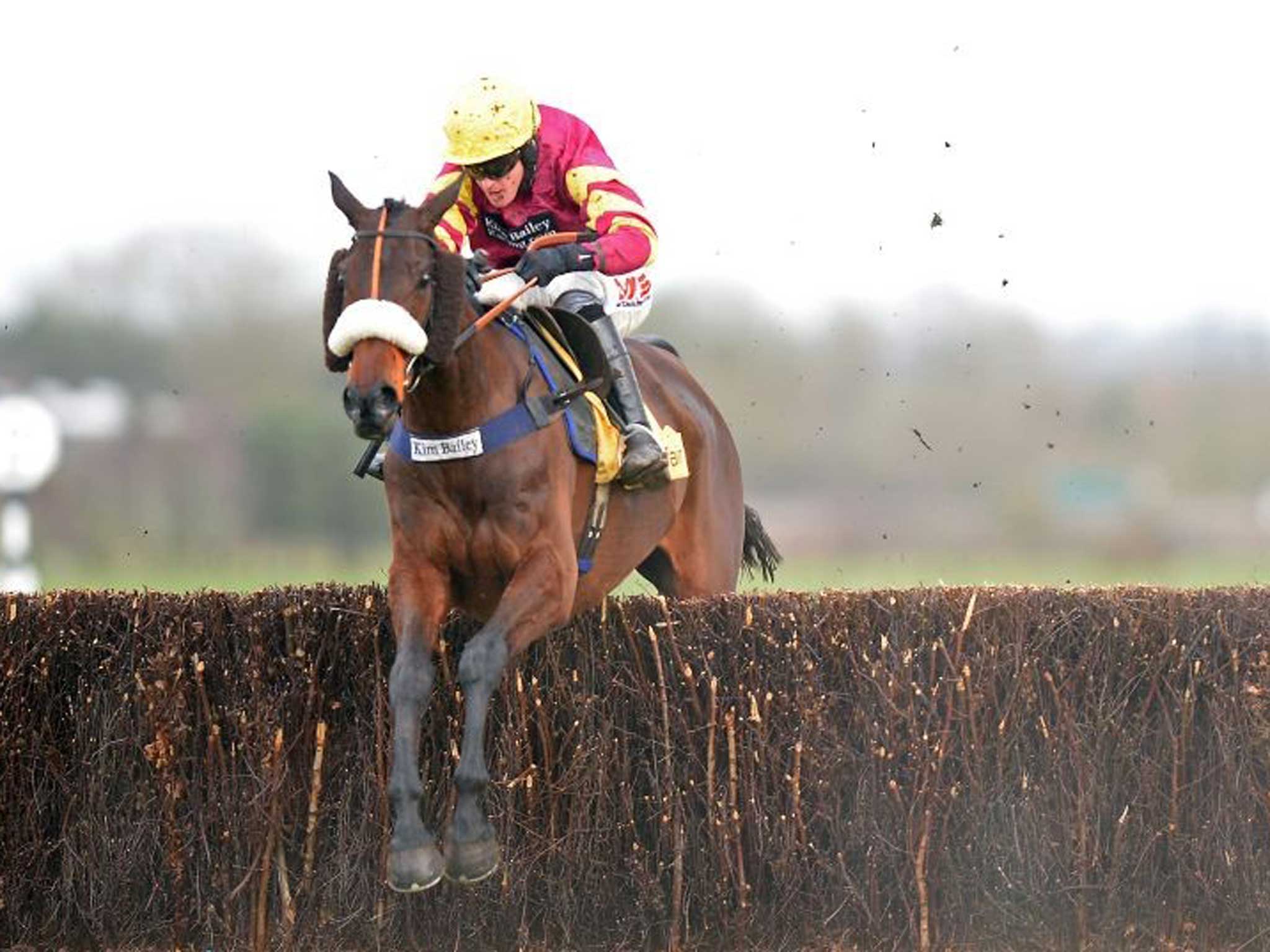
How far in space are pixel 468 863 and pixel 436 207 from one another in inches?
64.1

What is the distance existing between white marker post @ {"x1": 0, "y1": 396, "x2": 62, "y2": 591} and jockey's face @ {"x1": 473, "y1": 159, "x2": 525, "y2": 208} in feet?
37.8

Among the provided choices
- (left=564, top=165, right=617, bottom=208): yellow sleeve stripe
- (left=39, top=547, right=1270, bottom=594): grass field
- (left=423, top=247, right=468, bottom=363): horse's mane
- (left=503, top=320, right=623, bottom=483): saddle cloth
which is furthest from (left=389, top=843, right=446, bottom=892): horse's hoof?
(left=39, top=547, right=1270, bottom=594): grass field

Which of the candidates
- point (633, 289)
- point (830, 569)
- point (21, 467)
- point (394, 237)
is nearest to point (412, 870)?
point (394, 237)

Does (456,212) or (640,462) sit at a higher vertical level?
(456,212)

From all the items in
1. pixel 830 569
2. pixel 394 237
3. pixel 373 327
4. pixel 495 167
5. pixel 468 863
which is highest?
pixel 495 167

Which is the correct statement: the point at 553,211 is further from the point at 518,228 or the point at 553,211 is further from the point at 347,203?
the point at 347,203

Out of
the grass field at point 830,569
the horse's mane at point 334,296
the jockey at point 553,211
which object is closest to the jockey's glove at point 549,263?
the jockey at point 553,211

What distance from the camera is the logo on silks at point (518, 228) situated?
6098 mm

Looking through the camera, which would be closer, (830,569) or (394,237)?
(394,237)

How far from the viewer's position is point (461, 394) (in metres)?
5.36

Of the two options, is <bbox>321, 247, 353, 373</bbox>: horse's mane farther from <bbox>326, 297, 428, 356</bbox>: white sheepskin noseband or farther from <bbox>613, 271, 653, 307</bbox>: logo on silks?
<bbox>613, 271, 653, 307</bbox>: logo on silks

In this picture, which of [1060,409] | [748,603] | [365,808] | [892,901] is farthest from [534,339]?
[1060,409]

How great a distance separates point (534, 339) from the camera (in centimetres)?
581

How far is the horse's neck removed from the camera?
5.35m
